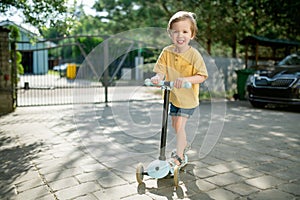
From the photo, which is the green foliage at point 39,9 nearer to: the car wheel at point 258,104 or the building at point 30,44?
the building at point 30,44

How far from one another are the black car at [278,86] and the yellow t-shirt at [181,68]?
5.38m

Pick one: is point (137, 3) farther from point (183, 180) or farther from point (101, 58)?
point (183, 180)

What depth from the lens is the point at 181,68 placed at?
279cm

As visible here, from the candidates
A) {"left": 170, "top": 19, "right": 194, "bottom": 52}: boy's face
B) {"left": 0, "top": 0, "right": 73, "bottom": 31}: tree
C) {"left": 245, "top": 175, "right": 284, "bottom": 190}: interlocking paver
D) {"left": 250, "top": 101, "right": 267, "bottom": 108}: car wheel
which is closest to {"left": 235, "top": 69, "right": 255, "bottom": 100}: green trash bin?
{"left": 250, "top": 101, "right": 267, "bottom": 108}: car wheel

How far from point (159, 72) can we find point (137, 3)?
1208 cm

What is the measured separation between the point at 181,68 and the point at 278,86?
5609 mm

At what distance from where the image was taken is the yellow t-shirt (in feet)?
8.94

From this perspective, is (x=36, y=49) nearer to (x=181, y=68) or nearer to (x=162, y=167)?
(x=181, y=68)

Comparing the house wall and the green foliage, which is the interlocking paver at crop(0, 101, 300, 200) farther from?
the house wall

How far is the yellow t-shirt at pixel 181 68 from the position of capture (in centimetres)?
272

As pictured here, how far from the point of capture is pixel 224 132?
202 inches

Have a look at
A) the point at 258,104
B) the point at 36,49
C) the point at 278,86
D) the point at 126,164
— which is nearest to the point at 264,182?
the point at 126,164

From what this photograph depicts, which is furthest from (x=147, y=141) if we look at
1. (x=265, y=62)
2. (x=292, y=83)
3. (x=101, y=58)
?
(x=265, y=62)

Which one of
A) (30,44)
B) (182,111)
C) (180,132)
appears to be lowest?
(180,132)
